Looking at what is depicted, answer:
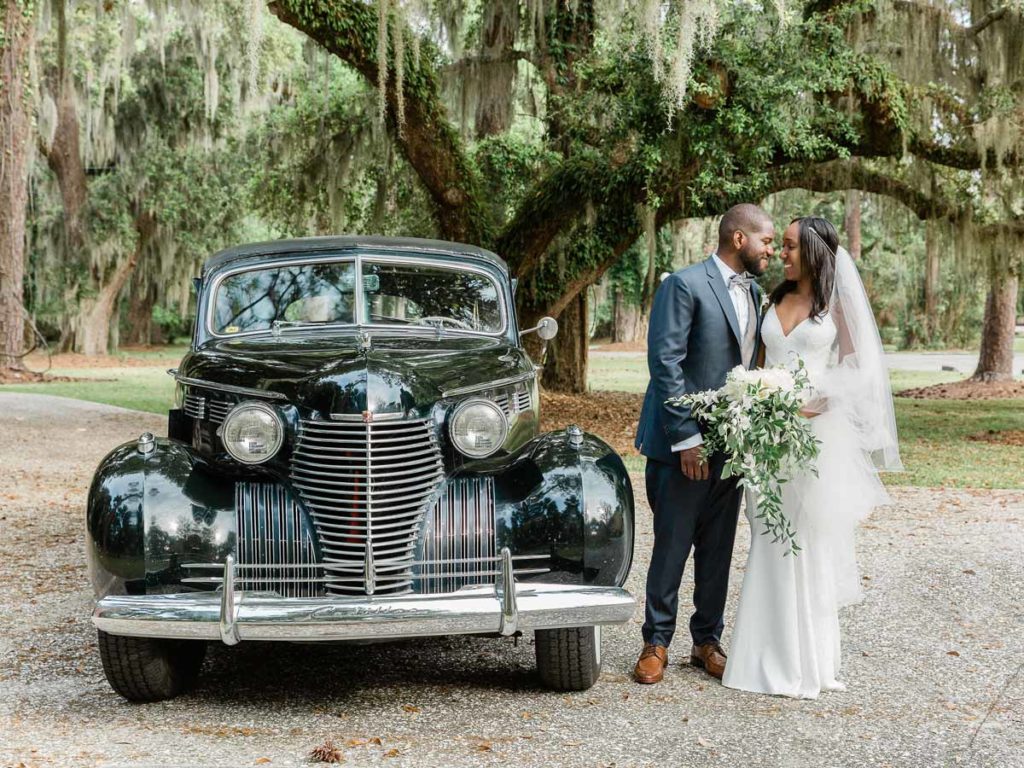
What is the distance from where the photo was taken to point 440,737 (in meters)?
3.88

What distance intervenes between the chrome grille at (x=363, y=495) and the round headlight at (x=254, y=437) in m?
0.09

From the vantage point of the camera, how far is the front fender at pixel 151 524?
13.0 feet

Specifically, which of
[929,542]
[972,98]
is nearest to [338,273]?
[929,542]

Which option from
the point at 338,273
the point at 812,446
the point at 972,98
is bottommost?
the point at 812,446

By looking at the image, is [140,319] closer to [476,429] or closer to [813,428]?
[476,429]

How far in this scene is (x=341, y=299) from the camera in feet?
17.1

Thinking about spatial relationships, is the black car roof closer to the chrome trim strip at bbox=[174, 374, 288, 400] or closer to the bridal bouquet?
the chrome trim strip at bbox=[174, 374, 288, 400]

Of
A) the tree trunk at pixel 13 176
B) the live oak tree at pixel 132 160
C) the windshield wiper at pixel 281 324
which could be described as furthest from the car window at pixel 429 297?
the live oak tree at pixel 132 160

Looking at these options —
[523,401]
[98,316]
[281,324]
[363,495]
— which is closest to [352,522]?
[363,495]

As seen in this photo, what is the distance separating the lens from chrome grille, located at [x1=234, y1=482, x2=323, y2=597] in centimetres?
404

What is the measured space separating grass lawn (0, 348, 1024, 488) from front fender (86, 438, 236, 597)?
301 inches

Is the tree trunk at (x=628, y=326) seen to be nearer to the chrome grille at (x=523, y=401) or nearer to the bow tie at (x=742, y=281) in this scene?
the chrome grille at (x=523, y=401)

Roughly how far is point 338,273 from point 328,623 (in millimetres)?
2038

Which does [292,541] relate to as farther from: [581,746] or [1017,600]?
[1017,600]
